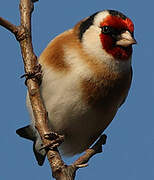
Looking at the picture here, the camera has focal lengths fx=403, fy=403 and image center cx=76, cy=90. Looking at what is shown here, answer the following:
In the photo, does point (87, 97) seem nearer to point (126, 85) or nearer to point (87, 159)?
point (126, 85)

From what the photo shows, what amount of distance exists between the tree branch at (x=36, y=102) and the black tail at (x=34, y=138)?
4.53 feet

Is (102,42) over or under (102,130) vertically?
over

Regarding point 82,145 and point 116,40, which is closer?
point 116,40

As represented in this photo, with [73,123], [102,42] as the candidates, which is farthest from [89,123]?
Result: [102,42]

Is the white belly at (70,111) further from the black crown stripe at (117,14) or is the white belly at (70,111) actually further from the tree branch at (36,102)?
the black crown stripe at (117,14)

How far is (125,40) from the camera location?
3559 millimetres

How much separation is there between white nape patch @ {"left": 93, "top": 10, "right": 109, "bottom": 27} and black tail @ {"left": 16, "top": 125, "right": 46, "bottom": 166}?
147 centimetres

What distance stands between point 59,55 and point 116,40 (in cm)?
55

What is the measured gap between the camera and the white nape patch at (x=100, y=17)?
3775 millimetres

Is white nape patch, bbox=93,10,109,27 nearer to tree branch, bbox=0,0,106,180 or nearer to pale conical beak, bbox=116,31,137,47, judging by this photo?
pale conical beak, bbox=116,31,137,47

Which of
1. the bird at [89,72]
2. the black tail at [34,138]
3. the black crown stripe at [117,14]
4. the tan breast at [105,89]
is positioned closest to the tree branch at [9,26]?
the bird at [89,72]

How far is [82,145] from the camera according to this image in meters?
4.28

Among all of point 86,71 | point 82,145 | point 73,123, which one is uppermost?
point 86,71

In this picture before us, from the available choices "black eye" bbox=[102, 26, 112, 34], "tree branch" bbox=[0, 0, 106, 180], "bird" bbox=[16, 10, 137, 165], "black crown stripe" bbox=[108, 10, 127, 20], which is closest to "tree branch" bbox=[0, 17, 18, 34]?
"tree branch" bbox=[0, 0, 106, 180]
